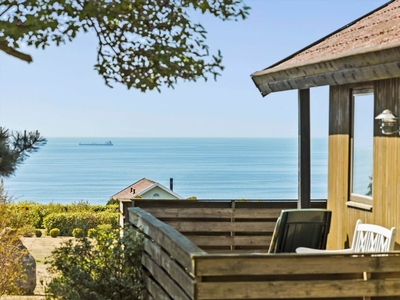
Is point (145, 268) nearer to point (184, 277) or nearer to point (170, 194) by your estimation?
point (184, 277)

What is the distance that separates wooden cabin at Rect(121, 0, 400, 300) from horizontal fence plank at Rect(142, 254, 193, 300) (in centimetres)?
2

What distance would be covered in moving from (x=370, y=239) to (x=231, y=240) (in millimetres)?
3227

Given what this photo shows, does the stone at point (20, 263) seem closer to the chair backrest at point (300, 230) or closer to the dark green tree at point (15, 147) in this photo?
the dark green tree at point (15, 147)

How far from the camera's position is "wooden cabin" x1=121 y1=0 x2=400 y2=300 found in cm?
618

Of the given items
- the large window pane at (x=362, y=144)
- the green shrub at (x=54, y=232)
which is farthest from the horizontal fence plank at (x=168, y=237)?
the green shrub at (x=54, y=232)

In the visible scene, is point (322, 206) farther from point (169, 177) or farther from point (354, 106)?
point (169, 177)

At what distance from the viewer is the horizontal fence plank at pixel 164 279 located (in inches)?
267

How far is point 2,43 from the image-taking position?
6289mm

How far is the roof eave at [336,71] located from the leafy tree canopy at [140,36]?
1.33 m

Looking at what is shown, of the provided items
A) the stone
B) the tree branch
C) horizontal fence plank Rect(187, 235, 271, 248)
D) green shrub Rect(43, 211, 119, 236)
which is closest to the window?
horizontal fence plank Rect(187, 235, 271, 248)

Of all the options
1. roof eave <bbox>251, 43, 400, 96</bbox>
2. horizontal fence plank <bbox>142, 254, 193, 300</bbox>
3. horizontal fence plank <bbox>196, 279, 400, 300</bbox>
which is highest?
roof eave <bbox>251, 43, 400, 96</bbox>

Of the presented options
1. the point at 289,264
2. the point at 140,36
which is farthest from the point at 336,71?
the point at 289,264

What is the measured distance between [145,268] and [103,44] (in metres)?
2.69

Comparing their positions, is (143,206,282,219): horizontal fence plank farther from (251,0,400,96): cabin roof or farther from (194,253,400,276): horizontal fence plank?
(194,253,400,276): horizontal fence plank
